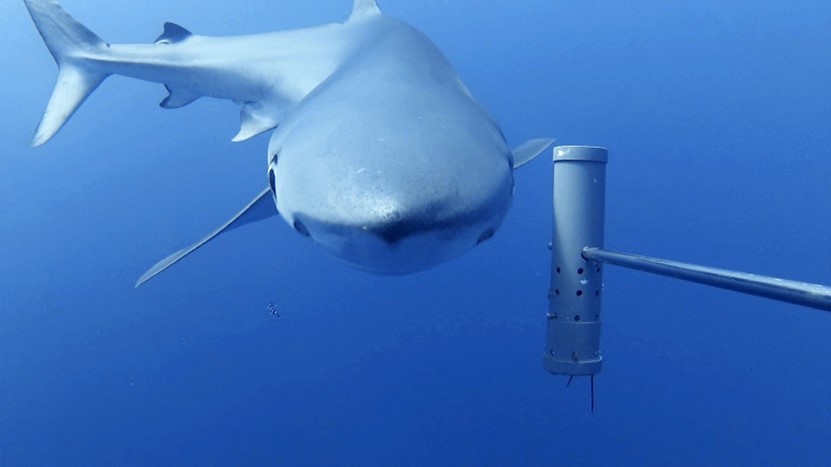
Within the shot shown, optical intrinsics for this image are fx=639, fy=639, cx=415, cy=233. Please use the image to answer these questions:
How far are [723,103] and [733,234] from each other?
5.84 ft

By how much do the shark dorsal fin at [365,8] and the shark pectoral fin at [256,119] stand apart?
1.65 feet

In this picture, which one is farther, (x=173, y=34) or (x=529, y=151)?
(x=173, y=34)

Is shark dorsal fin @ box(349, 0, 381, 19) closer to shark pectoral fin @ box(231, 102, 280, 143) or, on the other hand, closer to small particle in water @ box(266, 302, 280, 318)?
shark pectoral fin @ box(231, 102, 280, 143)

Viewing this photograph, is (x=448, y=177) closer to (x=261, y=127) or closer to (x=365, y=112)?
(x=365, y=112)

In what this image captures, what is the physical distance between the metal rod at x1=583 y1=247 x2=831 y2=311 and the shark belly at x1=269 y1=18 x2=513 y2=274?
0.33 meters

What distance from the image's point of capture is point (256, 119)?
8.87ft

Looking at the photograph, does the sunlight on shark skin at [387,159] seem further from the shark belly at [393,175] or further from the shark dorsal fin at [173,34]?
the shark dorsal fin at [173,34]

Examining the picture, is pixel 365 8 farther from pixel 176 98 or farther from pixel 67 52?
pixel 67 52

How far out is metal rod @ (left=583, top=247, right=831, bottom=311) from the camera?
0.81 meters

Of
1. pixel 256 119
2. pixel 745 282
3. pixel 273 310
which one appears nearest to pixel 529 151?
pixel 256 119

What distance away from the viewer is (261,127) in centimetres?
269

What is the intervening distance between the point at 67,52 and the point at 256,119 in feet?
4.33

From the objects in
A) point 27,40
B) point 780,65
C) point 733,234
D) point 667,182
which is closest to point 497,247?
point 667,182

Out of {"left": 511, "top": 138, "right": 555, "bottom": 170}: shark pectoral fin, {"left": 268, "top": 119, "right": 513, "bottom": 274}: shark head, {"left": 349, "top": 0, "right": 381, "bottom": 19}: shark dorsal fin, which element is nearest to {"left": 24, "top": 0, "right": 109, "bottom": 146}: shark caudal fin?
{"left": 349, "top": 0, "right": 381, "bottom": 19}: shark dorsal fin
